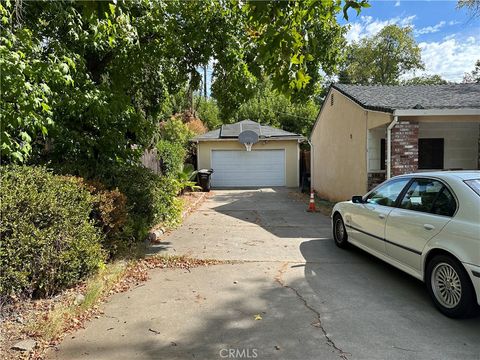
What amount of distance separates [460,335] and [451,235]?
96 centimetres

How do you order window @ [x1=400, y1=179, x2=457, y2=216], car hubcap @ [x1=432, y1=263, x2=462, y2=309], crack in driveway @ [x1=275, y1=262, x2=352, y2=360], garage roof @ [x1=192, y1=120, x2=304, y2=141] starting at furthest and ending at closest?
garage roof @ [x1=192, y1=120, x2=304, y2=141]
window @ [x1=400, y1=179, x2=457, y2=216]
car hubcap @ [x1=432, y1=263, x2=462, y2=309]
crack in driveway @ [x1=275, y1=262, x2=352, y2=360]

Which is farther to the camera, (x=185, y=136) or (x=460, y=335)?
(x=185, y=136)

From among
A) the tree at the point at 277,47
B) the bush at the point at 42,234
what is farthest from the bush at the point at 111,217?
the tree at the point at 277,47

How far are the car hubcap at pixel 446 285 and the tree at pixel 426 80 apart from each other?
136 feet

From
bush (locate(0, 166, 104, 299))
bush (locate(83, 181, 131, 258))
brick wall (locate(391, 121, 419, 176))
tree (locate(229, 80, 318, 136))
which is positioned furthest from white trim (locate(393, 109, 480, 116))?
tree (locate(229, 80, 318, 136))

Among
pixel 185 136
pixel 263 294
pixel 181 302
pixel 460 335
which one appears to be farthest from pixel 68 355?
pixel 185 136

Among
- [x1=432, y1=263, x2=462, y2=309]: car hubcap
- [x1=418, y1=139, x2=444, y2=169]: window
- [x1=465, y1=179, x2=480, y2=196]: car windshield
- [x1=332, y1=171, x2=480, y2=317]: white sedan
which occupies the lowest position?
[x1=432, y1=263, x2=462, y2=309]: car hubcap

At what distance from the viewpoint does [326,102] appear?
15352 mm

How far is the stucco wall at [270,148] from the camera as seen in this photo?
19.9 m

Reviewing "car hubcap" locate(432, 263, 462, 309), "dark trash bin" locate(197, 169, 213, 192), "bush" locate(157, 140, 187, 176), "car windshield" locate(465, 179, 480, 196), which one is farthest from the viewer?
"dark trash bin" locate(197, 169, 213, 192)

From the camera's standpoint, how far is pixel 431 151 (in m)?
12.7

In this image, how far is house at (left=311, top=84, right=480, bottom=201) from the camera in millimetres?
9531

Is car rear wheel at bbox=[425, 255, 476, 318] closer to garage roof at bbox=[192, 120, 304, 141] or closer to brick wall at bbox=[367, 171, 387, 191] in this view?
brick wall at bbox=[367, 171, 387, 191]

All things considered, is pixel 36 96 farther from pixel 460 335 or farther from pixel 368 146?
pixel 368 146
